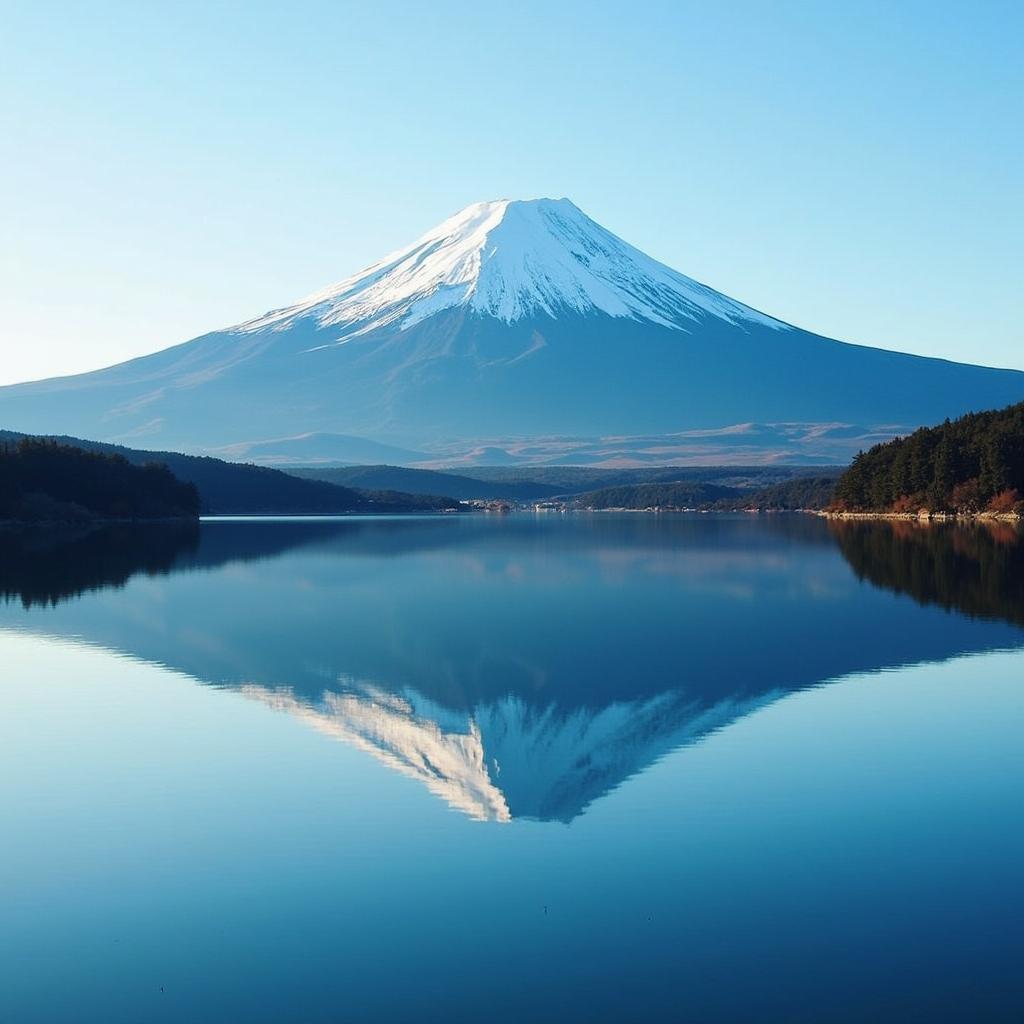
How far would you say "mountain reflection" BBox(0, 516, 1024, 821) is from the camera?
1309 centimetres

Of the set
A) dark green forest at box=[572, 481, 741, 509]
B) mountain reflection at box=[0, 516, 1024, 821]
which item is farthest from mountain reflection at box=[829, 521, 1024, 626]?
dark green forest at box=[572, 481, 741, 509]

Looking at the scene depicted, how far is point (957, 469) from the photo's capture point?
67000mm

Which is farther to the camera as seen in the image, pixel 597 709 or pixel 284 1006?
pixel 597 709

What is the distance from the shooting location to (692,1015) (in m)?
6.64

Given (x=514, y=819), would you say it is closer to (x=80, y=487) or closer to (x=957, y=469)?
(x=957, y=469)

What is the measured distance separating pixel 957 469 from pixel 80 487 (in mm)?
44698

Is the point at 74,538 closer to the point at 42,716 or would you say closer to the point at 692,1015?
the point at 42,716

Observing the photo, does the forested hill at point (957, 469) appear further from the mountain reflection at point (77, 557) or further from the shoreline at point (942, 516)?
the mountain reflection at point (77, 557)

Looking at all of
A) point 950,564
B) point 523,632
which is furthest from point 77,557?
point 950,564

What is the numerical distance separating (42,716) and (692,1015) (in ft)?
33.1

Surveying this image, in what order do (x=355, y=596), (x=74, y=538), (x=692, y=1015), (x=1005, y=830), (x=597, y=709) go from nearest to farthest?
(x=692, y=1015), (x=1005, y=830), (x=597, y=709), (x=355, y=596), (x=74, y=538)

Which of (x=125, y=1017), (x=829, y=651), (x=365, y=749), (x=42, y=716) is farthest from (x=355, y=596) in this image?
(x=125, y=1017)

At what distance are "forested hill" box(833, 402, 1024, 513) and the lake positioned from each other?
42953 millimetres

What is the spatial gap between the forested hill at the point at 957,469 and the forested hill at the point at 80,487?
4074cm
